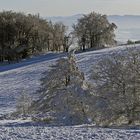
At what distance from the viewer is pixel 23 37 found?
406ft

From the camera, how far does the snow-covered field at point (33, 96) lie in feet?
73.1

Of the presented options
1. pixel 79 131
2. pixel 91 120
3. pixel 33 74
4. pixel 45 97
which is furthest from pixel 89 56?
pixel 79 131

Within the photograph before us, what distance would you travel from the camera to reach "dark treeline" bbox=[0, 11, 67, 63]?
118750 mm

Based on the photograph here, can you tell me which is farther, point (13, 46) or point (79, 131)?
point (13, 46)

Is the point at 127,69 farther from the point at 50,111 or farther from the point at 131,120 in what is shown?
the point at 50,111

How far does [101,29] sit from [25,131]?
100 m

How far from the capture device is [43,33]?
12419 centimetres

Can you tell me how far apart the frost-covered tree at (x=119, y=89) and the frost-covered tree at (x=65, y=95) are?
75.7 inches

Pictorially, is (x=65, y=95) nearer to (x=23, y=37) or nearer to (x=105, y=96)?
(x=105, y=96)

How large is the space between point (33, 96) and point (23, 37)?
2425 inches

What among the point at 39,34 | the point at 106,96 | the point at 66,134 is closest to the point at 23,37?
the point at 39,34

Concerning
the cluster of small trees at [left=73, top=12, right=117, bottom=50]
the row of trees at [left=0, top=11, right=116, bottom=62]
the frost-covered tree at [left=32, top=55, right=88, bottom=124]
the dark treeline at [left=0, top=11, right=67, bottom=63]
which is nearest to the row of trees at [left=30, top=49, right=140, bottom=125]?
the frost-covered tree at [left=32, top=55, right=88, bottom=124]

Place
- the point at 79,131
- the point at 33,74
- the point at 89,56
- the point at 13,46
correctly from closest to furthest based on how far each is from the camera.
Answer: the point at 79,131
the point at 33,74
the point at 89,56
the point at 13,46

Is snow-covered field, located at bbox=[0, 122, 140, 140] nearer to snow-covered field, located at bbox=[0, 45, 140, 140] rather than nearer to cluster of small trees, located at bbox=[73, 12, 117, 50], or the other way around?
snow-covered field, located at bbox=[0, 45, 140, 140]
